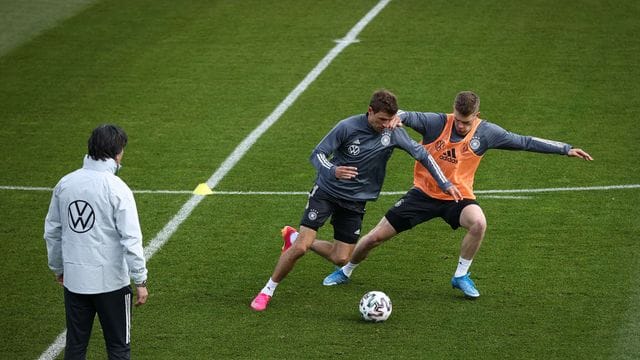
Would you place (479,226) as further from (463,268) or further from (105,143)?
(105,143)

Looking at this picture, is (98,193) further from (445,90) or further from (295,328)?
(445,90)

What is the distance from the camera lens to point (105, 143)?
307 inches

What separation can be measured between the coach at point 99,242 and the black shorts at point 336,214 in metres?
2.68

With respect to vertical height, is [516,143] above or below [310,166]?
above

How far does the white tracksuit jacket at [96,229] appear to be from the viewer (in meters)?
7.76

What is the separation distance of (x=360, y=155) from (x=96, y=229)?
125 inches

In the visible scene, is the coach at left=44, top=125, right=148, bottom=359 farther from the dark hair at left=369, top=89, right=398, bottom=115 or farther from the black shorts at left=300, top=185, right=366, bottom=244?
the dark hair at left=369, top=89, right=398, bottom=115

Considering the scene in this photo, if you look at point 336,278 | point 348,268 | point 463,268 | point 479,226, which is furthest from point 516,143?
point 336,278

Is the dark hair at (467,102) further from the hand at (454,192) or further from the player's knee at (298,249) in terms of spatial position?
the player's knee at (298,249)

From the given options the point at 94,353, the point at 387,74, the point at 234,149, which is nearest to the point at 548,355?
the point at 94,353

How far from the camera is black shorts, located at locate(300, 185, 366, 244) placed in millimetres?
10320

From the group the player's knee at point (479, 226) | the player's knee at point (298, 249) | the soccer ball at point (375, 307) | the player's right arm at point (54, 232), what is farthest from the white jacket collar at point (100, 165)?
the player's knee at point (479, 226)

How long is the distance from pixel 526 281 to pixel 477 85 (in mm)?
7485

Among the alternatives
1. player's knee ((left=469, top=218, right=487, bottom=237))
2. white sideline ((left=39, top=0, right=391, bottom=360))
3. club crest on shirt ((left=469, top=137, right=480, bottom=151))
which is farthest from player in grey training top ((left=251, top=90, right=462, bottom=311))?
white sideline ((left=39, top=0, right=391, bottom=360))
